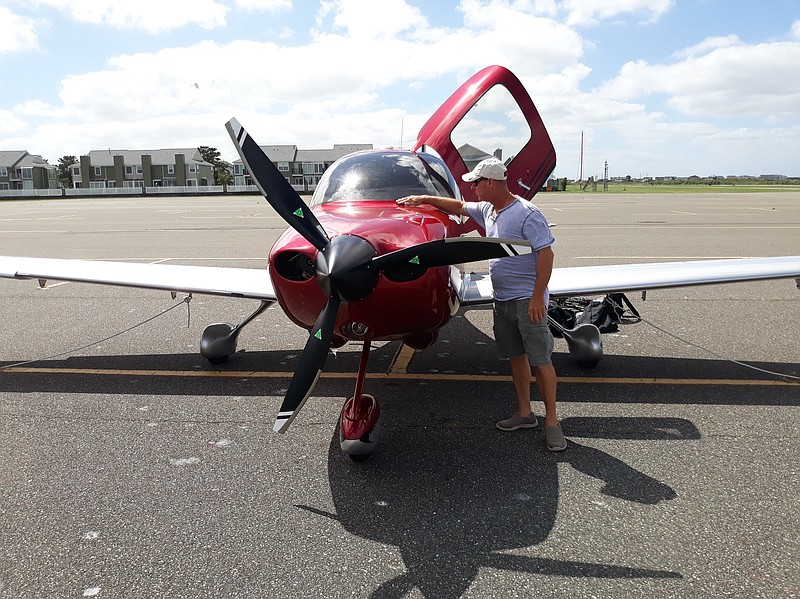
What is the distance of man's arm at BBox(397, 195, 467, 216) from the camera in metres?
4.13

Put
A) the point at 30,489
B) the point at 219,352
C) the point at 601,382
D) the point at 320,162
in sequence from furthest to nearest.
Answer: the point at 320,162, the point at 219,352, the point at 601,382, the point at 30,489

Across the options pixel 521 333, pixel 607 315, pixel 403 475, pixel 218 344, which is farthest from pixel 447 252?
pixel 607 315

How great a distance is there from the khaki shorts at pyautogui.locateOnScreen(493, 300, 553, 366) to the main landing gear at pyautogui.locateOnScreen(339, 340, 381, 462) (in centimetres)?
98

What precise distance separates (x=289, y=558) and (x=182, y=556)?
0.50 meters

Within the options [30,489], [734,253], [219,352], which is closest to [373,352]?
[219,352]

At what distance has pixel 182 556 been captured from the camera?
2852mm

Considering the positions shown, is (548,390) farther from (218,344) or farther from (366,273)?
(218,344)

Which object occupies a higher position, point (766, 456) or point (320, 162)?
point (320, 162)

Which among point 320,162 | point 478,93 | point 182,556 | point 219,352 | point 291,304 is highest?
point 320,162

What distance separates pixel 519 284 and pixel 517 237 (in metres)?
0.33

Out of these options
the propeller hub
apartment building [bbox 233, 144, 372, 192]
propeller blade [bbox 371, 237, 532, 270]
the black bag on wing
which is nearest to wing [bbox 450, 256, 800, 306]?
the black bag on wing

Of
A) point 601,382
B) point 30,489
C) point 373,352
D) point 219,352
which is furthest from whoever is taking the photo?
point 373,352

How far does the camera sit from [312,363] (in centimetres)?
330

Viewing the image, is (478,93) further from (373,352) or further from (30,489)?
(30,489)
